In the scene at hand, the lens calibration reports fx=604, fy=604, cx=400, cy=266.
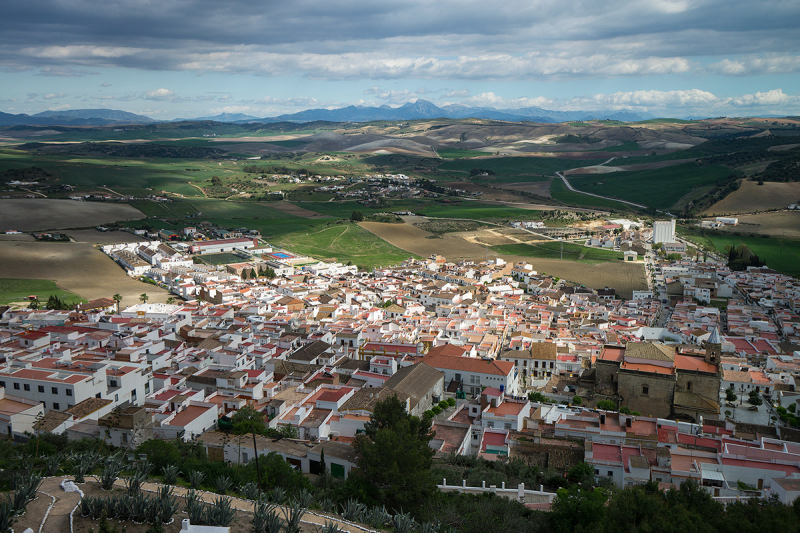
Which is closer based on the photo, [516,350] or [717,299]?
[516,350]

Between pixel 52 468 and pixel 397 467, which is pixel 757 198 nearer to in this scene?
pixel 397 467

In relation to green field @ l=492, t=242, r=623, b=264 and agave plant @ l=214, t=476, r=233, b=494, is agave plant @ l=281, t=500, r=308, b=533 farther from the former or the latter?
green field @ l=492, t=242, r=623, b=264

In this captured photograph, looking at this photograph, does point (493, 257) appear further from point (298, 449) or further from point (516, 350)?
point (298, 449)

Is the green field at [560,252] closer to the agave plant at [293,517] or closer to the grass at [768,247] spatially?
the grass at [768,247]

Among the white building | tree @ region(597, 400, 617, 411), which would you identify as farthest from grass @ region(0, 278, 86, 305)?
the white building

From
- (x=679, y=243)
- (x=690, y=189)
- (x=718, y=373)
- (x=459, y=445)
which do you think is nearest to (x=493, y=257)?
(x=679, y=243)

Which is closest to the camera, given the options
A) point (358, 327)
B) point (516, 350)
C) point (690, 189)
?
point (516, 350)

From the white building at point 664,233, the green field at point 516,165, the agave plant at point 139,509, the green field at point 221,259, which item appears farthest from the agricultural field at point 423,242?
the green field at point 516,165
